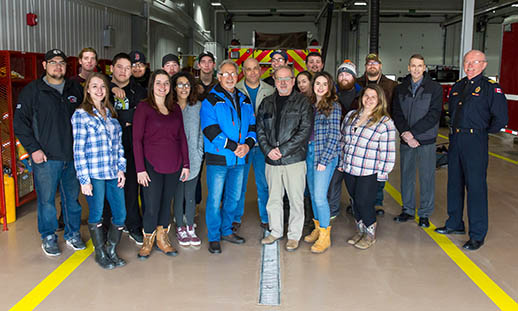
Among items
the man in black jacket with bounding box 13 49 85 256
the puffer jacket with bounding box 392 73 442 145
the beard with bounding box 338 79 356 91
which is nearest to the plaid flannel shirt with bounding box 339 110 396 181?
the beard with bounding box 338 79 356 91

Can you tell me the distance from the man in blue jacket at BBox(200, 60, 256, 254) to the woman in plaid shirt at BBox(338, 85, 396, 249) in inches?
37.4

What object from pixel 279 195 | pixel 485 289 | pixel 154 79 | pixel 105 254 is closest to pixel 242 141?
pixel 279 195

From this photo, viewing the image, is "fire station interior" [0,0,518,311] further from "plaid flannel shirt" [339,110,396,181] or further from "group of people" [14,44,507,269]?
"plaid flannel shirt" [339,110,396,181]

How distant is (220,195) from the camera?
4.24m

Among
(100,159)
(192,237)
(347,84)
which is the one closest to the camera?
(100,159)

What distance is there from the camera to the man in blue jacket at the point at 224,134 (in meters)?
4.06

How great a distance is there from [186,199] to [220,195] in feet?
1.24

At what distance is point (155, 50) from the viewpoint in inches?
523

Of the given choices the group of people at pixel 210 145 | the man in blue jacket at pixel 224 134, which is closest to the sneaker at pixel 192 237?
the group of people at pixel 210 145

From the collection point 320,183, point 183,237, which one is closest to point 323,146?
point 320,183

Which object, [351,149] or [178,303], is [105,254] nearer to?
[178,303]

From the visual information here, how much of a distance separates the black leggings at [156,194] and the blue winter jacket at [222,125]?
1.30ft

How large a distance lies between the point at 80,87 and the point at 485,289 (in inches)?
159

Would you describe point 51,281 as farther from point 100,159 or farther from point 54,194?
point 100,159
